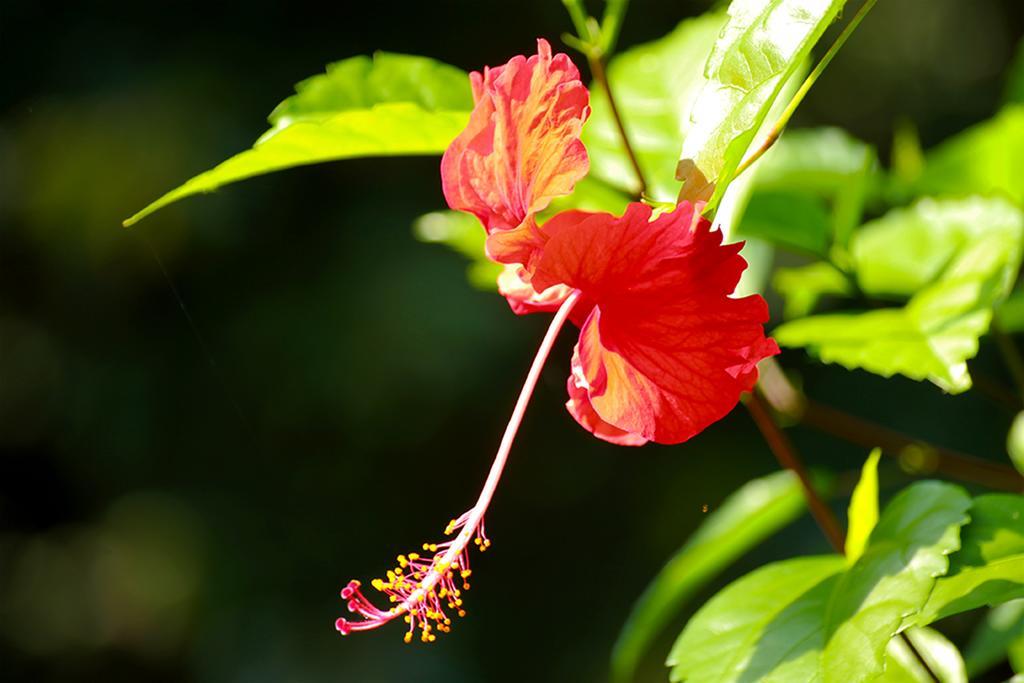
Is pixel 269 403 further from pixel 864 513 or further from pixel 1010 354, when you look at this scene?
pixel 864 513

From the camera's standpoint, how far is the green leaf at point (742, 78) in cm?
48

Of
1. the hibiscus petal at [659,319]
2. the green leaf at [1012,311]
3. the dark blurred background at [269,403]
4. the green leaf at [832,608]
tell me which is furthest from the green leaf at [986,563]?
the dark blurred background at [269,403]

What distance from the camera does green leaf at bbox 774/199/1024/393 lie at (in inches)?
28.0

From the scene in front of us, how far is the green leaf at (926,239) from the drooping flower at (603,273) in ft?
1.29

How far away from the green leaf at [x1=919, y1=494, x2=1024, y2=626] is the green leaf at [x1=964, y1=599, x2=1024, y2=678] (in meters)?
0.22

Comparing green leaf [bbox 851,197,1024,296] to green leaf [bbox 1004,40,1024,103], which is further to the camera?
green leaf [bbox 1004,40,1024,103]

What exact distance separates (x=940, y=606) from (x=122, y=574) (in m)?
2.19

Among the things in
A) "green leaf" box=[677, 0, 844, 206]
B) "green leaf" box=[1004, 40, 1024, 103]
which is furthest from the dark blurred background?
"green leaf" box=[677, 0, 844, 206]

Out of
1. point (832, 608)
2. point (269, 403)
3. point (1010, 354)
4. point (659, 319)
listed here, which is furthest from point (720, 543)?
point (269, 403)

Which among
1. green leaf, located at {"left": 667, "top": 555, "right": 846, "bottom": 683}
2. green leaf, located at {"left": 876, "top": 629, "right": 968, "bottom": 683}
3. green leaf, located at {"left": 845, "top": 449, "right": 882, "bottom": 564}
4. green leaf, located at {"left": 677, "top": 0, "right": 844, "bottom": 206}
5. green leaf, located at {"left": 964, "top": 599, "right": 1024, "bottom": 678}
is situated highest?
green leaf, located at {"left": 677, "top": 0, "right": 844, "bottom": 206}

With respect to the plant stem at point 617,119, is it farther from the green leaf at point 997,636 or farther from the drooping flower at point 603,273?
the green leaf at point 997,636

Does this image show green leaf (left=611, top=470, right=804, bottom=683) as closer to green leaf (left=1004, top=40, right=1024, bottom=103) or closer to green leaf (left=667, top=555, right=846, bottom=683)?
green leaf (left=667, top=555, right=846, bottom=683)

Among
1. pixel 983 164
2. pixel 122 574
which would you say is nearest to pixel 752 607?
pixel 983 164

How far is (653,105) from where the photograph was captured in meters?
0.93
